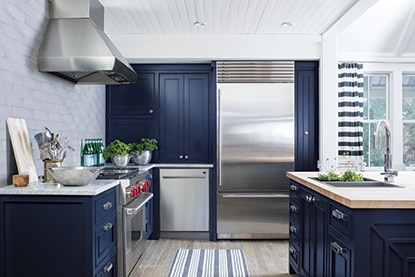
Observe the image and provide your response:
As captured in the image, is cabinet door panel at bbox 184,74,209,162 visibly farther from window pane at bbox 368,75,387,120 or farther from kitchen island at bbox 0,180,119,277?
kitchen island at bbox 0,180,119,277

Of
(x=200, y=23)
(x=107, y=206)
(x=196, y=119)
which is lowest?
(x=107, y=206)

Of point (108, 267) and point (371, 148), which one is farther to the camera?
point (371, 148)

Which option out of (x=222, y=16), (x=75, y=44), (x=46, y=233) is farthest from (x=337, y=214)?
(x=222, y=16)

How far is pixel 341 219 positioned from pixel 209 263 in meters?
2.01

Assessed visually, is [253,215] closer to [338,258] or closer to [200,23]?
[200,23]

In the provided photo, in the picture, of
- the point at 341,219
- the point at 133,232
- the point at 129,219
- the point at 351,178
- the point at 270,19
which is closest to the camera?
the point at 341,219

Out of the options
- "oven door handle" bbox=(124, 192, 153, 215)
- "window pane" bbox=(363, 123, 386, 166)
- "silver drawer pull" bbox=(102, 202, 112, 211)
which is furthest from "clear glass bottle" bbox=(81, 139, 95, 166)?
"window pane" bbox=(363, 123, 386, 166)

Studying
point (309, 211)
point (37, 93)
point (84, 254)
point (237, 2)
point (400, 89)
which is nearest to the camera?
point (84, 254)

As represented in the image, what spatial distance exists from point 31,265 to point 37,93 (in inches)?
52.6

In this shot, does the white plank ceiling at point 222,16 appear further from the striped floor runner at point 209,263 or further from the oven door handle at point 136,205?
the striped floor runner at point 209,263

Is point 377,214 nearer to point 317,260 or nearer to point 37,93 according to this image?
point 317,260

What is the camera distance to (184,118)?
4.80 metres

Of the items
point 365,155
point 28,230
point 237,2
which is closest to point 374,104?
→ point 365,155

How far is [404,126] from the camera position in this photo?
5.08 meters
